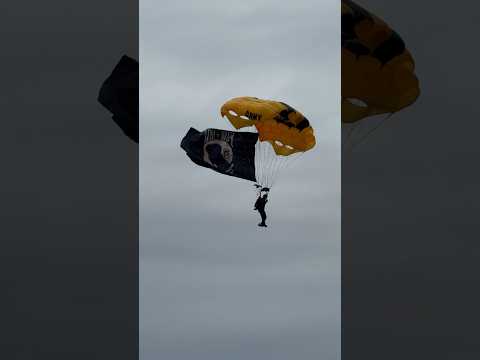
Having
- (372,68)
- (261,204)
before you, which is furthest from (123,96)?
(372,68)

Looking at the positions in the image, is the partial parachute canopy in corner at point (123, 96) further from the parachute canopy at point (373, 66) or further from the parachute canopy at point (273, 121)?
the parachute canopy at point (373, 66)

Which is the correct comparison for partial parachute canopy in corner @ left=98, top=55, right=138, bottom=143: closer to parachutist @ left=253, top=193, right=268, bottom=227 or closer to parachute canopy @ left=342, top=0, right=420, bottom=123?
parachutist @ left=253, top=193, right=268, bottom=227

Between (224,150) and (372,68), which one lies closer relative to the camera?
(372,68)

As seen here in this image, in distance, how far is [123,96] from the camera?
2672 cm

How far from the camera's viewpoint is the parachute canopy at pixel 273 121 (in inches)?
1058

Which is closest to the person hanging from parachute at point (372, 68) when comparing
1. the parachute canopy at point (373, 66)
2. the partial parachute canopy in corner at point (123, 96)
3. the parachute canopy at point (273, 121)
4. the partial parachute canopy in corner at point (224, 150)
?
the parachute canopy at point (373, 66)

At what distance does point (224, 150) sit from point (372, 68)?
5.33 meters

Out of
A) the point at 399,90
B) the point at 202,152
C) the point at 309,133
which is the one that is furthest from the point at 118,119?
the point at 399,90

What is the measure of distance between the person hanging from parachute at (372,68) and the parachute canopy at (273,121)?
138cm

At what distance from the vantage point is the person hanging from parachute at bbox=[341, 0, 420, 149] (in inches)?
942

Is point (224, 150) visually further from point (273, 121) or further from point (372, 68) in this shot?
point (372, 68)

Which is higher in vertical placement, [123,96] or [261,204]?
[123,96]

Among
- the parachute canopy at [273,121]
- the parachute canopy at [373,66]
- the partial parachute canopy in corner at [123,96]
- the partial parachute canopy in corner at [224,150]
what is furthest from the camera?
the partial parachute canopy in corner at [224,150]

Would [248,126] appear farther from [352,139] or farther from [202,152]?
[352,139]
